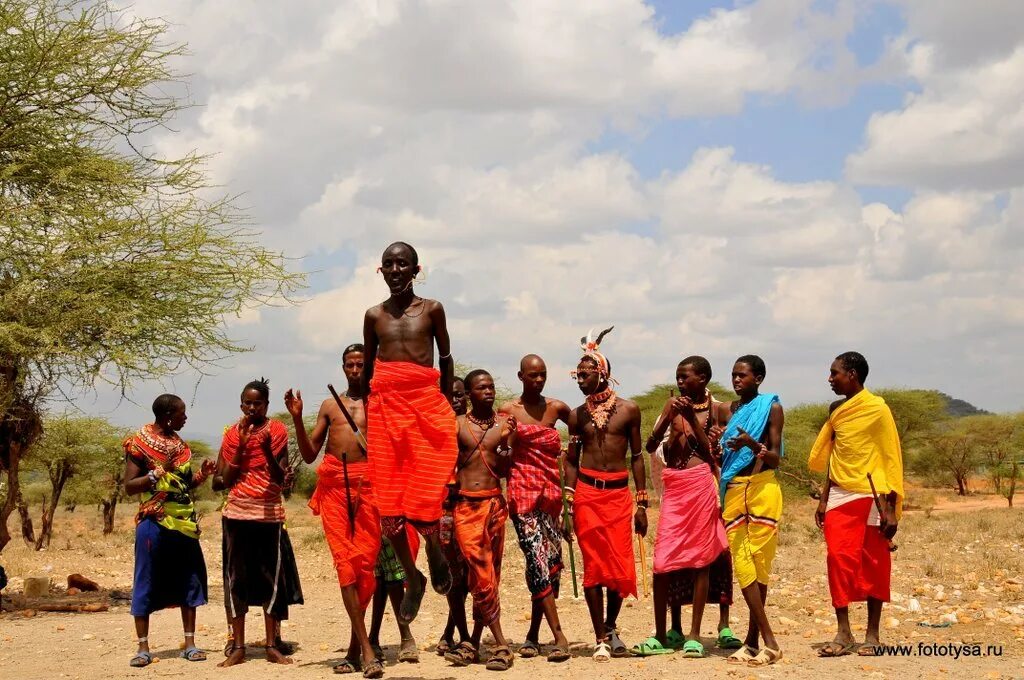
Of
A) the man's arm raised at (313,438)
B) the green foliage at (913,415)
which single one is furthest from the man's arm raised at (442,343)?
the green foliage at (913,415)

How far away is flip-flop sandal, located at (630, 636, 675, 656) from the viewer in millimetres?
8312

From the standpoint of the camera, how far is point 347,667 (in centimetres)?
806

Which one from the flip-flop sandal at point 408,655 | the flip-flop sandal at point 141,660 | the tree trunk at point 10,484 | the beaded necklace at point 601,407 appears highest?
the beaded necklace at point 601,407

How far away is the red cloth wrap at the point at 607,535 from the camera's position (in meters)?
8.34

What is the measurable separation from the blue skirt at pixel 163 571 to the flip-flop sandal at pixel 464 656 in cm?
219

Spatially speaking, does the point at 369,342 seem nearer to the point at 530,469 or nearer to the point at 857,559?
the point at 530,469

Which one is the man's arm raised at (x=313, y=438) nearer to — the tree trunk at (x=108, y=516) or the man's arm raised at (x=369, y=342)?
the man's arm raised at (x=369, y=342)

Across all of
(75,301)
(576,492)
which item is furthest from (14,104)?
(576,492)

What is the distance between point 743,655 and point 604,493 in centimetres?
152

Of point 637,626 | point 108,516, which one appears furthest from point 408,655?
point 108,516

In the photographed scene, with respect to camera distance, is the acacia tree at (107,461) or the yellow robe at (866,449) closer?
the yellow robe at (866,449)

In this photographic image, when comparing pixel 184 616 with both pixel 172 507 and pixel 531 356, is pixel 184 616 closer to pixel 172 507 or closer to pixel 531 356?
pixel 172 507

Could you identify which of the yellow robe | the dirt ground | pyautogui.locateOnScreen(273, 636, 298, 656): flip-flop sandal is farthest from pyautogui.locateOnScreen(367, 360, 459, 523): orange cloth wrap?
the yellow robe

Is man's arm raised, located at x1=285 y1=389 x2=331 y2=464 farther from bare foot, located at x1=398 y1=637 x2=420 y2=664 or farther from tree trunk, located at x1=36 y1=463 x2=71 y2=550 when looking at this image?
tree trunk, located at x1=36 y1=463 x2=71 y2=550
